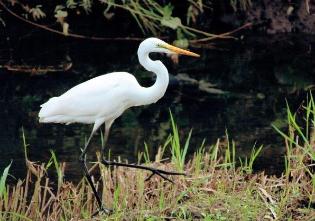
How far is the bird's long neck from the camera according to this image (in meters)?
5.19

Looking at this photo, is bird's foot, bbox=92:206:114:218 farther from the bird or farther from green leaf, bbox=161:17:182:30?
green leaf, bbox=161:17:182:30

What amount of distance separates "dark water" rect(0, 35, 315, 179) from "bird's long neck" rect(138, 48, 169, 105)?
1717mm

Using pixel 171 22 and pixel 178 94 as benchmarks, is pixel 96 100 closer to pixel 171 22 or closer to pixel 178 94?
pixel 178 94

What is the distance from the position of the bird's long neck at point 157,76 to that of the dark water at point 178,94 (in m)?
1.72

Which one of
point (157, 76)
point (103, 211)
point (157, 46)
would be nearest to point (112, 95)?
point (157, 76)

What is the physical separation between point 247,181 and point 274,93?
4200mm

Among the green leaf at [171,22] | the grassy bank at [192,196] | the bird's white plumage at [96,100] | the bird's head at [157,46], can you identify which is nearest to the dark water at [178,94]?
the green leaf at [171,22]

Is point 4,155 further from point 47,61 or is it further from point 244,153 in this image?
point 47,61

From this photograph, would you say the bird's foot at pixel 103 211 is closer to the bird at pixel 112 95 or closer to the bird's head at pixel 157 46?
the bird at pixel 112 95

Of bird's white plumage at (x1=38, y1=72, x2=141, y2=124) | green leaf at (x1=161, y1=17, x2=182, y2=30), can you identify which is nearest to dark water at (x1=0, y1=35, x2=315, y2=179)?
green leaf at (x1=161, y1=17, x2=182, y2=30)

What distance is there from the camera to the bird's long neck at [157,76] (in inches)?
204

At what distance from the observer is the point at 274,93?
9.48 m

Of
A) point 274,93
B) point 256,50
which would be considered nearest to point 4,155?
point 274,93

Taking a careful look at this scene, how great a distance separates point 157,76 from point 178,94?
162 inches
